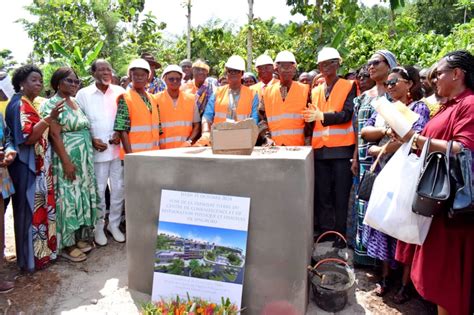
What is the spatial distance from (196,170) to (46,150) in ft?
6.24

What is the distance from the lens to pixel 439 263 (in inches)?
95.2

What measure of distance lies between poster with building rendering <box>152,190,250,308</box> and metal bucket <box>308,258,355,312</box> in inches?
26.3

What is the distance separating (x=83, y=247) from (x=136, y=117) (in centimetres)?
162

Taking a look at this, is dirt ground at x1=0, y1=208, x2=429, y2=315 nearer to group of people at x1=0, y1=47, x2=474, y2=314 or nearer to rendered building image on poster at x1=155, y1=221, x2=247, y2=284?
group of people at x1=0, y1=47, x2=474, y2=314

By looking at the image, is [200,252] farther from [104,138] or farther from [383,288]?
[104,138]

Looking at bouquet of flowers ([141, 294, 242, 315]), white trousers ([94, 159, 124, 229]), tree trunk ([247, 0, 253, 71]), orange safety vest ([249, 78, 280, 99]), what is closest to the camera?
bouquet of flowers ([141, 294, 242, 315])

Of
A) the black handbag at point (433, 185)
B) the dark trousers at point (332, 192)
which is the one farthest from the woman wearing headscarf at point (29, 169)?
the black handbag at point (433, 185)

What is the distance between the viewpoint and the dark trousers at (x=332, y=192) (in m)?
4.08

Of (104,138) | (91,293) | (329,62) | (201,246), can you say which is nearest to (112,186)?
(104,138)

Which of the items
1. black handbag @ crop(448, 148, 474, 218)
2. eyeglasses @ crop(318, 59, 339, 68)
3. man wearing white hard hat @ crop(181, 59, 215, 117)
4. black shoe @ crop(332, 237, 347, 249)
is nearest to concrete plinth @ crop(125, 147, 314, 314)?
black handbag @ crop(448, 148, 474, 218)

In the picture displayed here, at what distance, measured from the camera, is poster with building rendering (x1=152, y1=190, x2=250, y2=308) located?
2.86m

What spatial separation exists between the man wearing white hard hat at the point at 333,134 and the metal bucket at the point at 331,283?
2.84 feet

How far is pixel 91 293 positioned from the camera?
349cm

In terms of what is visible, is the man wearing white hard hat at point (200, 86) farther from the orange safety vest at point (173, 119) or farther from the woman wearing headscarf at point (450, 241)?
the woman wearing headscarf at point (450, 241)
